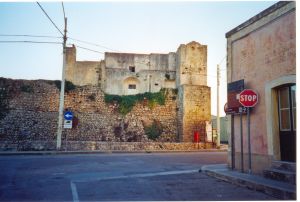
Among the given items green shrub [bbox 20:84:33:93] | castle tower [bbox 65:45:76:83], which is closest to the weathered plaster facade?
green shrub [bbox 20:84:33:93]

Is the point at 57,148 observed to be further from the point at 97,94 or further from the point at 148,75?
the point at 148,75

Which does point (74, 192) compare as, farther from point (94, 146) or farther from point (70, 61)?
point (70, 61)

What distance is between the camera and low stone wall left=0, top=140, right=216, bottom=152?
1834 cm

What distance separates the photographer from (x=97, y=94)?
25.7 metres

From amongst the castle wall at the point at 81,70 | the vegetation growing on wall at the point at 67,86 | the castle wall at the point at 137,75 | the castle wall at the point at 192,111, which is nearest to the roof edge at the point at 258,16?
the castle wall at the point at 192,111

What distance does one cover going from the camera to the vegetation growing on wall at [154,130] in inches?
995

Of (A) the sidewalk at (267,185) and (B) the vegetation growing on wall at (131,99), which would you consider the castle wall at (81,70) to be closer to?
(B) the vegetation growing on wall at (131,99)

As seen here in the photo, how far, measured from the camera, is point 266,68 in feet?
28.4

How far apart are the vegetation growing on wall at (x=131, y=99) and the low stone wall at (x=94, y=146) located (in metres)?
5.75

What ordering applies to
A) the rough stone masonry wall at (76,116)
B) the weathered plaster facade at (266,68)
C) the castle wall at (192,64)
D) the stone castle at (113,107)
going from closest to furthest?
the weathered plaster facade at (266,68) → the stone castle at (113,107) → the rough stone masonry wall at (76,116) → the castle wall at (192,64)

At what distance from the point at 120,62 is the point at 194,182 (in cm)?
2490

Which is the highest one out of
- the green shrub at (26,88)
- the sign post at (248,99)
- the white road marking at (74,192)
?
the green shrub at (26,88)

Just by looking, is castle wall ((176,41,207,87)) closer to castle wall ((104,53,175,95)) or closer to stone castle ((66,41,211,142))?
stone castle ((66,41,211,142))

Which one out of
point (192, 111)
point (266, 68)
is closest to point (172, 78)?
point (192, 111)
